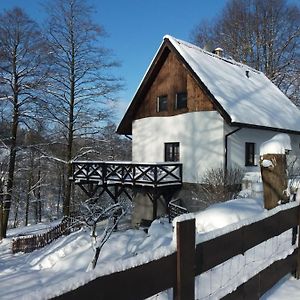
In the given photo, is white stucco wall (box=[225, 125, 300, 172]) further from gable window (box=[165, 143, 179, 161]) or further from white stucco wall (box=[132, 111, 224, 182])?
gable window (box=[165, 143, 179, 161])

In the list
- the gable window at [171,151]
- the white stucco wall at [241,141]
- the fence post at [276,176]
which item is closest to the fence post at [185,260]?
the fence post at [276,176]

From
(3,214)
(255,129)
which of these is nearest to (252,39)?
(255,129)

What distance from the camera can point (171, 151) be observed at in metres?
18.2

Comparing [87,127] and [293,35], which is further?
[293,35]

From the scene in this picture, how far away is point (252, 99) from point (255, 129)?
215 cm

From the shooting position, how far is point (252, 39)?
31828 mm

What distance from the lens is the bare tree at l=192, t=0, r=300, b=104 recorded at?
3016cm

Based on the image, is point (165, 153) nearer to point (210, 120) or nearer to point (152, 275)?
point (210, 120)

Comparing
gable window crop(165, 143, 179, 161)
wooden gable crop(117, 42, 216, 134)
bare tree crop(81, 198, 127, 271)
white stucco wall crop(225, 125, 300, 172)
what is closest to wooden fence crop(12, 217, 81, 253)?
bare tree crop(81, 198, 127, 271)

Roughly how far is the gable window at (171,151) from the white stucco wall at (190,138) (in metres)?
0.23

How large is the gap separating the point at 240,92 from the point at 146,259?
55.6 ft

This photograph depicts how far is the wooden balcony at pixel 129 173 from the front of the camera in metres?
15.8

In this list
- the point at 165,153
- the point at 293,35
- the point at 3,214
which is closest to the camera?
the point at 165,153

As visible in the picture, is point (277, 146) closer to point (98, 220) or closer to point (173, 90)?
point (98, 220)
